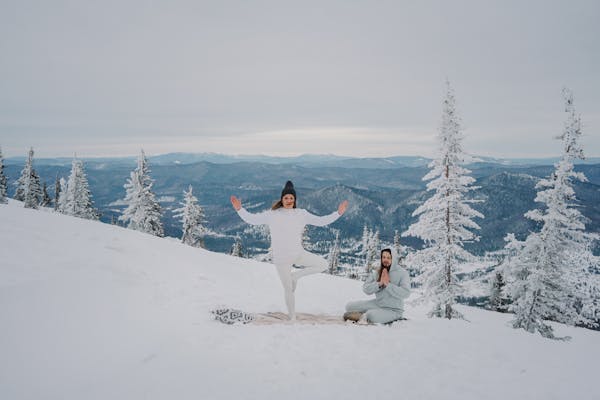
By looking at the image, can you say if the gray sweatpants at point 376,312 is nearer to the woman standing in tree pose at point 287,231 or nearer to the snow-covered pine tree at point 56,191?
the woman standing in tree pose at point 287,231

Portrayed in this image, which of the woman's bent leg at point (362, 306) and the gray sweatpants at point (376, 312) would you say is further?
the woman's bent leg at point (362, 306)

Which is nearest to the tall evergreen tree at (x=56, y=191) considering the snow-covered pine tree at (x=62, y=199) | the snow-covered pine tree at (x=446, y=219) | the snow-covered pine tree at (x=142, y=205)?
the snow-covered pine tree at (x=62, y=199)

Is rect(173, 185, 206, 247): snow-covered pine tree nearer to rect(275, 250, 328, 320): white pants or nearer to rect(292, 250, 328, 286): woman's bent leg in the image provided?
rect(275, 250, 328, 320): white pants

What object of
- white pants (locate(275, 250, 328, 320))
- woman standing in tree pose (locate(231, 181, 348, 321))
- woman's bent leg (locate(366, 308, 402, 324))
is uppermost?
woman standing in tree pose (locate(231, 181, 348, 321))

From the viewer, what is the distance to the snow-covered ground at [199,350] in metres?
5.07

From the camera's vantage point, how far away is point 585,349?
8328mm

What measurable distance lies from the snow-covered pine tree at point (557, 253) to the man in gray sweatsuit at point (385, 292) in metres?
12.5

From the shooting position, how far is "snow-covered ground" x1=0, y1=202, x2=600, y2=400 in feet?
16.6

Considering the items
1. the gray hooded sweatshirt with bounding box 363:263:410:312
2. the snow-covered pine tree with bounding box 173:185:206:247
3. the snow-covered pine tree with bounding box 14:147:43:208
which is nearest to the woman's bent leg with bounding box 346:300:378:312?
the gray hooded sweatshirt with bounding box 363:263:410:312

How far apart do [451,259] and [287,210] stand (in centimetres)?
1265

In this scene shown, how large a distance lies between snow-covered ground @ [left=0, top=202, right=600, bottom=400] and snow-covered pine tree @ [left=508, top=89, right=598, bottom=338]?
1032 centimetres

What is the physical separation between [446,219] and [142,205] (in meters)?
32.9

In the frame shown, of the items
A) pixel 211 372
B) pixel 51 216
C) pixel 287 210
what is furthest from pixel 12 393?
pixel 51 216

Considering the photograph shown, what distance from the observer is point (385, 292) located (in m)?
9.05
